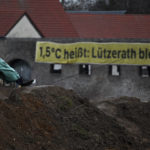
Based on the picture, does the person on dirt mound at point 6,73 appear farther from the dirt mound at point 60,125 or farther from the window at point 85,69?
the window at point 85,69

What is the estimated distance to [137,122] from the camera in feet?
31.7

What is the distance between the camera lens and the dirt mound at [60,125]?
689 cm

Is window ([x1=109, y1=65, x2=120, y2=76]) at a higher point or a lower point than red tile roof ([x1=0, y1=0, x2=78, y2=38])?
lower

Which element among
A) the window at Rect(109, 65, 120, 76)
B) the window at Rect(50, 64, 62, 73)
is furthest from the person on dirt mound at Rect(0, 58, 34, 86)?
the window at Rect(109, 65, 120, 76)

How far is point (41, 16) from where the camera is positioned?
20.5 metres

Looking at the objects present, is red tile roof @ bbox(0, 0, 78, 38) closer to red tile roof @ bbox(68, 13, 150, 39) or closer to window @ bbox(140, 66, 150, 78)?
red tile roof @ bbox(68, 13, 150, 39)

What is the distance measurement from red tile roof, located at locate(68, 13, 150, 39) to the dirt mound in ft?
52.1

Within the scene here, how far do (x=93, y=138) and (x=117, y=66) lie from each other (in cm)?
746

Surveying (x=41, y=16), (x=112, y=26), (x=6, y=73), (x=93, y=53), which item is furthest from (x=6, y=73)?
(x=112, y=26)

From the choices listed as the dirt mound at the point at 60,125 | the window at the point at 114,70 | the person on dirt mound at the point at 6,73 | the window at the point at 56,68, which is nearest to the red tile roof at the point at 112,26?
the window at the point at 114,70

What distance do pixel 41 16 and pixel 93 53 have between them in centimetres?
643

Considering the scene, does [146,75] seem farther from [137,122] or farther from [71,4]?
[71,4]

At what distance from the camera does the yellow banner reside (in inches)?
585

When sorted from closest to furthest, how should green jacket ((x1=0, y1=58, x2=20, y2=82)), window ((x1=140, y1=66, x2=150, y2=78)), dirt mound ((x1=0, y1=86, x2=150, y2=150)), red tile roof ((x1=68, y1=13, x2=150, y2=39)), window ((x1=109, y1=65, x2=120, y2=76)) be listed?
dirt mound ((x1=0, y1=86, x2=150, y2=150)) → green jacket ((x1=0, y1=58, x2=20, y2=82)) → window ((x1=140, y1=66, x2=150, y2=78)) → window ((x1=109, y1=65, x2=120, y2=76)) → red tile roof ((x1=68, y1=13, x2=150, y2=39))
